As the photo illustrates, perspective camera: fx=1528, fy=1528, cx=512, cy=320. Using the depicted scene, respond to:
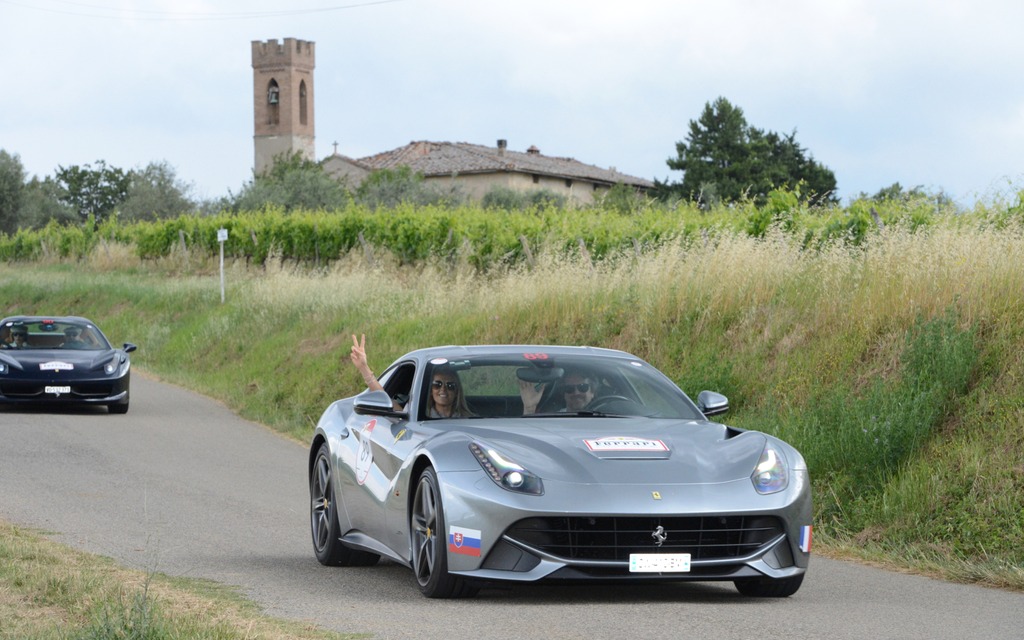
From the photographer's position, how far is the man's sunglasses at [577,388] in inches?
355

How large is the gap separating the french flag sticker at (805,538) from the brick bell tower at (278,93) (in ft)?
415

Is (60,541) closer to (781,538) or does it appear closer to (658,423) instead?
(658,423)

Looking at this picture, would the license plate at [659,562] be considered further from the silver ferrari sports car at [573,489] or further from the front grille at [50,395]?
the front grille at [50,395]

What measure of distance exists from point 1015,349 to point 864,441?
1.43 metres

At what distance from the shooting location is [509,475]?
7.62 metres

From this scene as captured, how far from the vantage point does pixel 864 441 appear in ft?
38.4

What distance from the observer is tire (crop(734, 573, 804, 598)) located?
8.03 metres

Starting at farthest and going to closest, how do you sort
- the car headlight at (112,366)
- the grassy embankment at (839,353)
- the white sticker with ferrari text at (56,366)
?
the car headlight at (112,366) < the white sticker with ferrari text at (56,366) < the grassy embankment at (839,353)

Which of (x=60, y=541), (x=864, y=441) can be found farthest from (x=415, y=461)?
(x=864, y=441)

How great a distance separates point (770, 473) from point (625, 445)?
77 cm

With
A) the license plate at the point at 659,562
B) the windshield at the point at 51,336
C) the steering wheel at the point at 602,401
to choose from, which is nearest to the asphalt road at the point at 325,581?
the license plate at the point at 659,562

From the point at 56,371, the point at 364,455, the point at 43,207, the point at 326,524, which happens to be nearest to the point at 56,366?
the point at 56,371

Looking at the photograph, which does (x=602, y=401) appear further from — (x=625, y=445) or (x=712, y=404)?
(x=625, y=445)

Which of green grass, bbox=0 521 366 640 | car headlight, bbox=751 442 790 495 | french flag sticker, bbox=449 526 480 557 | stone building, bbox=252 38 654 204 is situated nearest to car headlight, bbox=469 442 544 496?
french flag sticker, bbox=449 526 480 557
